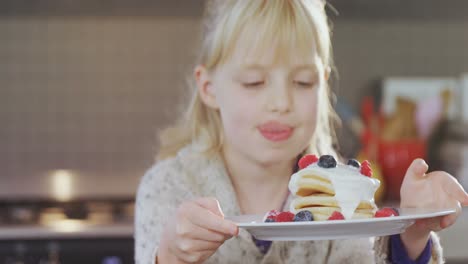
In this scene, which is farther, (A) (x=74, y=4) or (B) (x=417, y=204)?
(A) (x=74, y=4)

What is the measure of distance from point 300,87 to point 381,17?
200 cm

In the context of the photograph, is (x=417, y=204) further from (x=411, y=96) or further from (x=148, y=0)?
(x=411, y=96)

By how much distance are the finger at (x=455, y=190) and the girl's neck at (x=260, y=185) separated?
344 mm

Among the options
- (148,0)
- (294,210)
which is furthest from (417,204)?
(148,0)

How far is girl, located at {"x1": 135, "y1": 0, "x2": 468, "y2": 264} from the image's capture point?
3.82ft

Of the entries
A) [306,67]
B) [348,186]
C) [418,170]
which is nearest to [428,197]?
[418,170]

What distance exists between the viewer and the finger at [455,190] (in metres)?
1.07

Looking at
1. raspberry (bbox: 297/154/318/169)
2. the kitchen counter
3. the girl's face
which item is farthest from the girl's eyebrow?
the kitchen counter

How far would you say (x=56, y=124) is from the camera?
3.09 m

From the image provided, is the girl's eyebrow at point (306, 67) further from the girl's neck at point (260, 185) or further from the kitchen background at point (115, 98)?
the kitchen background at point (115, 98)

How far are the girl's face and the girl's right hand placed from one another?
0.87ft

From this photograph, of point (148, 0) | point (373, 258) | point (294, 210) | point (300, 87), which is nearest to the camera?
point (294, 210)

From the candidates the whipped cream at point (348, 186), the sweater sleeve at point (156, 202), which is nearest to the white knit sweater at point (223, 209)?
the sweater sleeve at point (156, 202)

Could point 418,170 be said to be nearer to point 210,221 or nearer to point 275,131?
Answer: point 275,131
